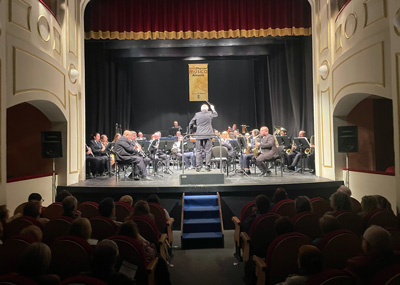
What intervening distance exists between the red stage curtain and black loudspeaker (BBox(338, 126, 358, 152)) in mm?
3341

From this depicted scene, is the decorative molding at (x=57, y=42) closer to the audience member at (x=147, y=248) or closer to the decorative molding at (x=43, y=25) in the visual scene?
the decorative molding at (x=43, y=25)

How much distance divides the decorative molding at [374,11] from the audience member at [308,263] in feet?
14.8

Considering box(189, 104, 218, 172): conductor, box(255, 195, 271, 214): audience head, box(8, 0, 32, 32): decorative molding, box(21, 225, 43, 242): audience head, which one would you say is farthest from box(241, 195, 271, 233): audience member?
box(8, 0, 32, 32): decorative molding

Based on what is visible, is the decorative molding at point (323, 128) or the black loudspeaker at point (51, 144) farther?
the decorative molding at point (323, 128)

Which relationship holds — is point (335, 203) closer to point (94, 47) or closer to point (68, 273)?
point (68, 273)

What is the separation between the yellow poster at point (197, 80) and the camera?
14.5 meters

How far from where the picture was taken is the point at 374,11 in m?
5.54

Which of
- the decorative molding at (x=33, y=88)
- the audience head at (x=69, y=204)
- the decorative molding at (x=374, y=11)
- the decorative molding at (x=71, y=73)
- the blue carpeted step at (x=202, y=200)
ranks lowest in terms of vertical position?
the blue carpeted step at (x=202, y=200)

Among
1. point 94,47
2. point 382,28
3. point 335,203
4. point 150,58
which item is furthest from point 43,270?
point 150,58

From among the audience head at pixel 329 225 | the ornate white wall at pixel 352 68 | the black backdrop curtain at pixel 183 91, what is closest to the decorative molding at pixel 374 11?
the ornate white wall at pixel 352 68

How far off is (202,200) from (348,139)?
3.03 meters

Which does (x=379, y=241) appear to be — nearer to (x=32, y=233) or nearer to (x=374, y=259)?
(x=374, y=259)

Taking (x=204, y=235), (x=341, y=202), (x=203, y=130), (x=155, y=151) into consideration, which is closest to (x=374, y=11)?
(x=341, y=202)

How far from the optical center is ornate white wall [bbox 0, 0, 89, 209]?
5260 mm
